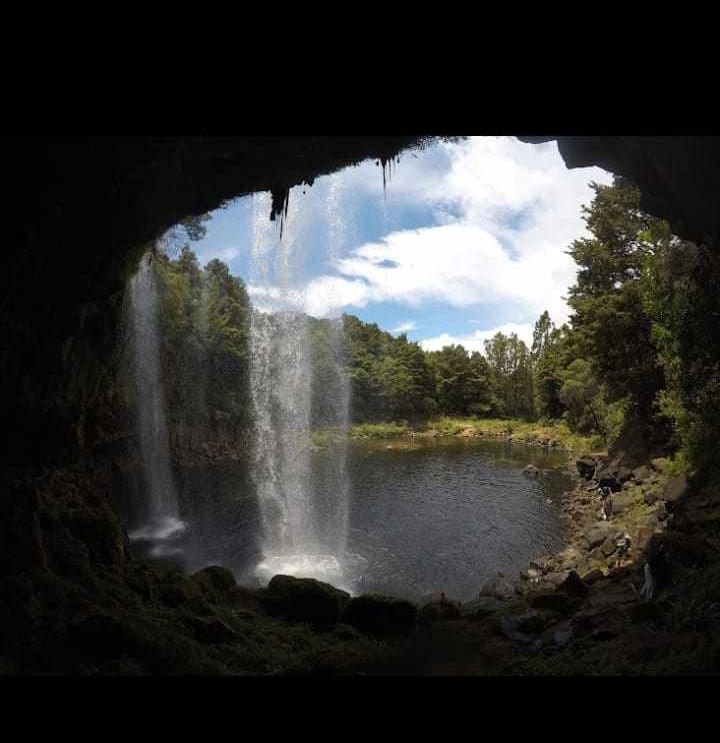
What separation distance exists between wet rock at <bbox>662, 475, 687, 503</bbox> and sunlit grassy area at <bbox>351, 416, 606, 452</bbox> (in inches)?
999

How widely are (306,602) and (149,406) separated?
71.1 ft

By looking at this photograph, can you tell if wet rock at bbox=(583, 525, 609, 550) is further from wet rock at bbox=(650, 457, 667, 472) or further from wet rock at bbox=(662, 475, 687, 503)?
wet rock at bbox=(650, 457, 667, 472)

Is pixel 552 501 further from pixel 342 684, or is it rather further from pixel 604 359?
pixel 342 684

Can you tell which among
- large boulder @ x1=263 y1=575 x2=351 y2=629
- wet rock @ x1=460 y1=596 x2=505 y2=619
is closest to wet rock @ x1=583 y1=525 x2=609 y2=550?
wet rock @ x1=460 y1=596 x2=505 y2=619

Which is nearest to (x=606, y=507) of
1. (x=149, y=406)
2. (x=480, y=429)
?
(x=149, y=406)

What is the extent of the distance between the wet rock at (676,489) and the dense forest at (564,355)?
0.97 meters

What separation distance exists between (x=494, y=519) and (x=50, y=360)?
16.8m

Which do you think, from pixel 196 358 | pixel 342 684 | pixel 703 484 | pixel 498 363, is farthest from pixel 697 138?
pixel 498 363

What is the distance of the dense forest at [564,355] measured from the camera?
539 inches

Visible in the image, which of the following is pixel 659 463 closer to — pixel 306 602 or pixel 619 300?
pixel 619 300

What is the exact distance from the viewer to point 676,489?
13.4 meters

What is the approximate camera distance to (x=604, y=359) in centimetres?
2125

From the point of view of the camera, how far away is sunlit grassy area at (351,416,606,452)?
42406mm

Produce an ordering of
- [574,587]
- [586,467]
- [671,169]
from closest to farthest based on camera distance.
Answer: [671,169], [574,587], [586,467]
